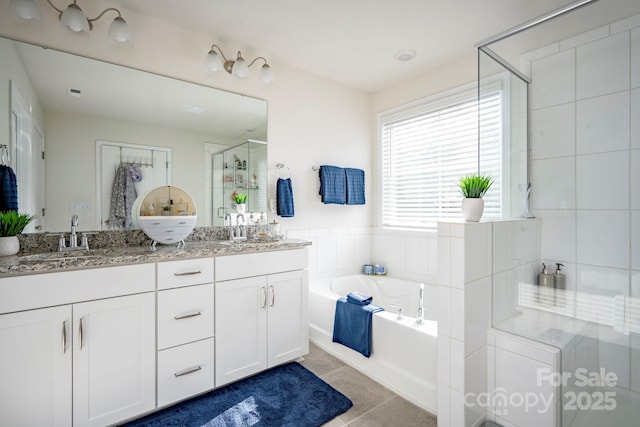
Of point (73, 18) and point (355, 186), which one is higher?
point (73, 18)

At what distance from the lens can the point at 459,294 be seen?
1.58m

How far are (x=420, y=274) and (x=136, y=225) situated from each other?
2521 mm

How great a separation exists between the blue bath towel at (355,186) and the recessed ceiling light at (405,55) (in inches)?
44.6

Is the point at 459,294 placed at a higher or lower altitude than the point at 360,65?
lower

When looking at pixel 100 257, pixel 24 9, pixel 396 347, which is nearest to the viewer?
pixel 100 257

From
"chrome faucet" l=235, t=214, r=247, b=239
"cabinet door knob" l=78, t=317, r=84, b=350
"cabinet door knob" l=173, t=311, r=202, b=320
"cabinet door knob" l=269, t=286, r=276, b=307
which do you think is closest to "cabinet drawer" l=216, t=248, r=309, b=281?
"cabinet door knob" l=269, t=286, r=276, b=307

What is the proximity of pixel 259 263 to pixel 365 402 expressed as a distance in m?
1.11

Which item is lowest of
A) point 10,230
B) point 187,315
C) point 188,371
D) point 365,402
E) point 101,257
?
point 365,402

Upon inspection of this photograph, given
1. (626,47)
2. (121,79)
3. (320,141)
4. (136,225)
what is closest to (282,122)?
(320,141)

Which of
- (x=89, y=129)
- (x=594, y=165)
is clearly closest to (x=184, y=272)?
(x=89, y=129)

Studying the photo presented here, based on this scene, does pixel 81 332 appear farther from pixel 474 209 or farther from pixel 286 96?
pixel 286 96

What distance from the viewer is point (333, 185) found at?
120 inches

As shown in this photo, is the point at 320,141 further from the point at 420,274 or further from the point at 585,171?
the point at 585,171

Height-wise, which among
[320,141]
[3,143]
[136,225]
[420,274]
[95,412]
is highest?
[320,141]
